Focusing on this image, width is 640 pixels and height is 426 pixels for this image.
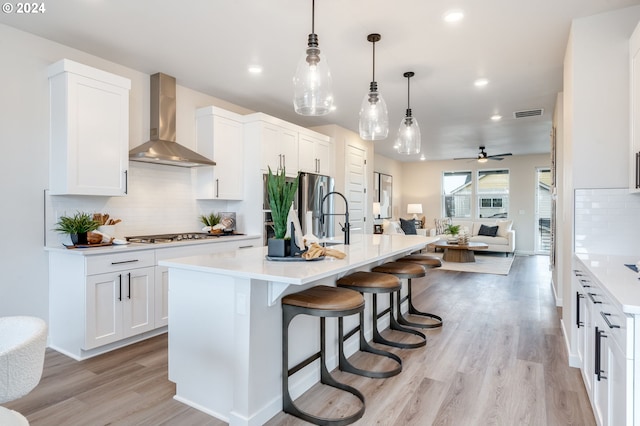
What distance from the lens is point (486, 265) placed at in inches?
289

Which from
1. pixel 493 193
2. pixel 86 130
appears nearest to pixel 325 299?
pixel 86 130

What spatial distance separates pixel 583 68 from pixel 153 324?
4013mm

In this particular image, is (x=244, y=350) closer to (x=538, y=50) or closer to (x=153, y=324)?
(x=153, y=324)

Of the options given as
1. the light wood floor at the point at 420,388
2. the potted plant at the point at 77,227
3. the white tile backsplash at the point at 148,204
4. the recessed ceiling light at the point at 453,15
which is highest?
the recessed ceiling light at the point at 453,15

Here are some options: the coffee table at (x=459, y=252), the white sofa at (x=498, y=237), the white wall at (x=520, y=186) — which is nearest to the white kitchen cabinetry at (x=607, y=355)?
the coffee table at (x=459, y=252)

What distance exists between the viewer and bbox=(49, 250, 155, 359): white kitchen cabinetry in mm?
2826

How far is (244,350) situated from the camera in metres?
1.91

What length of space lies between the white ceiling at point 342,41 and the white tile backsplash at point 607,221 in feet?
4.29

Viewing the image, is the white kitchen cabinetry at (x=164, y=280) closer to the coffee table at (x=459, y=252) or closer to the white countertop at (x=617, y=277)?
the white countertop at (x=617, y=277)

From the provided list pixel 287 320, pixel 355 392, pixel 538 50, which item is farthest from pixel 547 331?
pixel 287 320

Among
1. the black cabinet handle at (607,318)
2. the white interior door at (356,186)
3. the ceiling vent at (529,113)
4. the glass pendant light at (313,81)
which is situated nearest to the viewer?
the black cabinet handle at (607,318)

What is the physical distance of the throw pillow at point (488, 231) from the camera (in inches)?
354

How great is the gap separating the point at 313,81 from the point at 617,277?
74.8 inches

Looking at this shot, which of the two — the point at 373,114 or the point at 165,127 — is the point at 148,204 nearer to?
the point at 165,127
